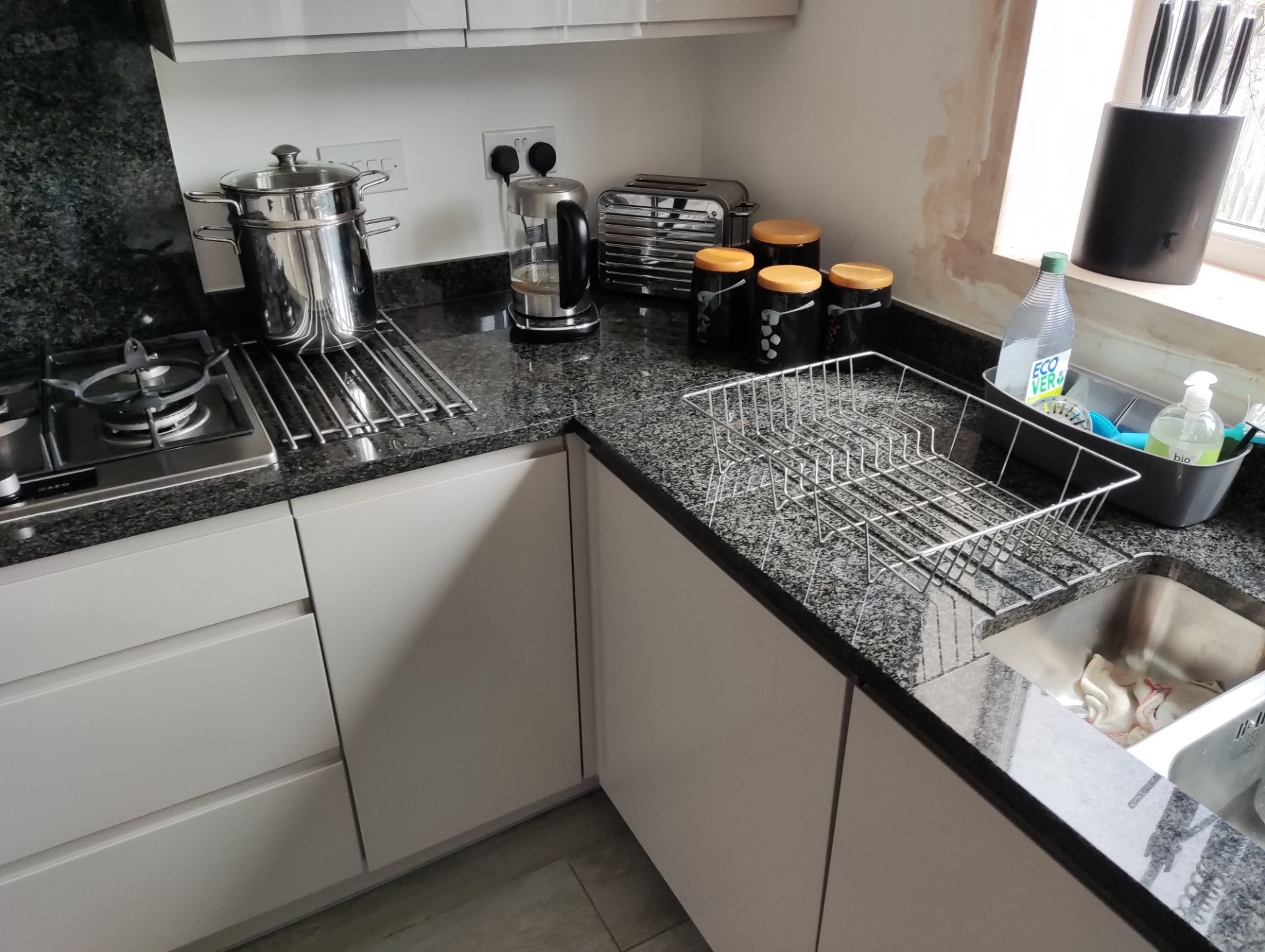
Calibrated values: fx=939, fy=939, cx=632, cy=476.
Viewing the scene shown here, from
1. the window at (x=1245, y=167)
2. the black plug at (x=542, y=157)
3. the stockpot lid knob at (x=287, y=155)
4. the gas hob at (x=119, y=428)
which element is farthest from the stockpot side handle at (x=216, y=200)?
the window at (x=1245, y=167)

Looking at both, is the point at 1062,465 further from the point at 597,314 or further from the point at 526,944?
the point at 526,944

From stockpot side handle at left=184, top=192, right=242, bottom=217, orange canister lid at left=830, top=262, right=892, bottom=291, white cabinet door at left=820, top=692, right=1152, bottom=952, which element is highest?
stockpot side handle at left=184, top=192, right=242, bottom=217

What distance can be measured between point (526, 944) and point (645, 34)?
1.50 m

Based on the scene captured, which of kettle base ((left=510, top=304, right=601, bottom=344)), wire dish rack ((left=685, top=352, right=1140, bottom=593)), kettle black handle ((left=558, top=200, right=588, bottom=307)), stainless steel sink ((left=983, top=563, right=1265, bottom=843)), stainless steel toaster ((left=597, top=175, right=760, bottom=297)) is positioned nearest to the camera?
stainless steel sink ((left=983, top=563, right=1265, bottom=843))

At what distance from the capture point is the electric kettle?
1492 millimetres

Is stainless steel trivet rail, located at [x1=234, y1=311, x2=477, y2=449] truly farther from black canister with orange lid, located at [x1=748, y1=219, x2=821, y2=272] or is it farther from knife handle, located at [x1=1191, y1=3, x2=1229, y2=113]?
knife handle, located at [x1=1191, y1=3, x2=1229, y2=113]

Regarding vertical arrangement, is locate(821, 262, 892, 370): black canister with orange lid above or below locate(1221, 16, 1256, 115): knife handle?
below

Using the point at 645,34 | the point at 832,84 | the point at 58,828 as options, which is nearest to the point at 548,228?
the point at 645,34

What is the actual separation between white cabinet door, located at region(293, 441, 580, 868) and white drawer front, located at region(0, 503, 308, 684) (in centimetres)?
5

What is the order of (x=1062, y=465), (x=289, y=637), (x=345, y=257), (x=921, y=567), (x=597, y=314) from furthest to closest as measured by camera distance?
(x=597, y=314) → (x=345, y=257) → (x=289, y=637) → (x=1062, y=465) → (x=921, y=567)

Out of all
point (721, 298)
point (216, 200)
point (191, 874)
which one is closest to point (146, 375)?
point (216, 200)

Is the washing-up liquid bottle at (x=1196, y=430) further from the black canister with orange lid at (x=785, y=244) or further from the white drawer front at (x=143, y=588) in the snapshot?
the white drawer front at (x=143, y=588)

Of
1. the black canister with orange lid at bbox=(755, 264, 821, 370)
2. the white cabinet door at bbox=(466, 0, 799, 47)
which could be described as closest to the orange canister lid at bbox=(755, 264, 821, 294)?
the black canister with orange lid at bbox=(755, 264, 821, 370)

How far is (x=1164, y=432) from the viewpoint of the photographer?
1.10 m
